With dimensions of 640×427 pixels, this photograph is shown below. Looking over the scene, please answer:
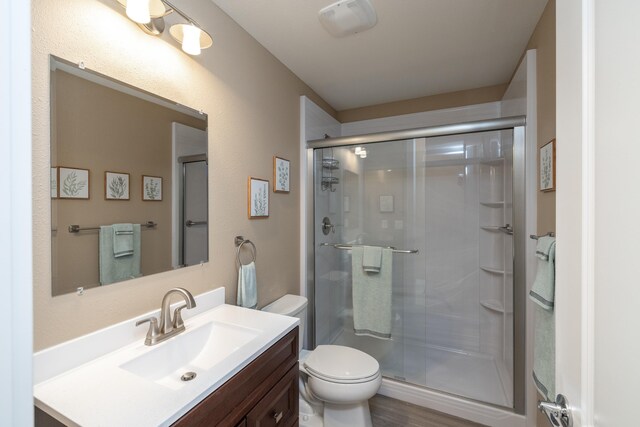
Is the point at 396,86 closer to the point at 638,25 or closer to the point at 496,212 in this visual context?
the point at 496,212

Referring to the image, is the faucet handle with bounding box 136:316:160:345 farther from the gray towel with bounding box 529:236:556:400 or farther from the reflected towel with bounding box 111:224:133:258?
the gray towel with bounding box 529:236:556:400

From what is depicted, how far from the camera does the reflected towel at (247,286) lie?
58.8 inches

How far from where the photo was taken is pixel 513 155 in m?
1.74

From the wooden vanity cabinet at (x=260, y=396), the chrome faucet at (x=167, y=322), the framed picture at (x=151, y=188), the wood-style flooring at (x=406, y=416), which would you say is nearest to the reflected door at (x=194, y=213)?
the framed picture at (x=151, y=188)

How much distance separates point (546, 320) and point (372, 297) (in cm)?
114

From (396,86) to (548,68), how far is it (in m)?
1.19

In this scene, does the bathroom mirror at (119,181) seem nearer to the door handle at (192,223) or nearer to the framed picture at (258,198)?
the door handle at (192,223)

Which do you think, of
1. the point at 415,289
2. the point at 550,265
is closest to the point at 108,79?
the point at 550,265

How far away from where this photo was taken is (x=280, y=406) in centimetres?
113

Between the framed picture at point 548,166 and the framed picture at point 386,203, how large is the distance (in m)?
0.99

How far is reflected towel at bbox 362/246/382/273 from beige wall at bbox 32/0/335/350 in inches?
22.2

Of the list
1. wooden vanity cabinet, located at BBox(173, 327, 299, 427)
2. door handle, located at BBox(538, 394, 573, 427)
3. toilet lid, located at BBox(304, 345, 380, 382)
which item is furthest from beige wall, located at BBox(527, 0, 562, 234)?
wooden vanity cabinet, located at BBox(173, 327, 299, 427)

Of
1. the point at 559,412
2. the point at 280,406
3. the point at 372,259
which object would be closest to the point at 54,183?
the point at 280,406

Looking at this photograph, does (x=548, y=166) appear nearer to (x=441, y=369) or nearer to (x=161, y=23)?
(x=441, y=369)
